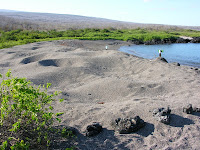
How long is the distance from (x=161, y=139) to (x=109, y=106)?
1.50 m

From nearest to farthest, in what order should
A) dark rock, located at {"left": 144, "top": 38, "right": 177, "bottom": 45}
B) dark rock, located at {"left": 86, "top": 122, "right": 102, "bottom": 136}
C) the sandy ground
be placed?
1. the sandy ground
2. dark rock, located at {"left": 86, "top": 122, "right": 102, "bottom": 136}
3. dark rock, located at {"left": 144, "top": 38, "right": 177, "bottom": 45}

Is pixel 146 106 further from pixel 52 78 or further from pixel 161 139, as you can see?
pixel 52 78

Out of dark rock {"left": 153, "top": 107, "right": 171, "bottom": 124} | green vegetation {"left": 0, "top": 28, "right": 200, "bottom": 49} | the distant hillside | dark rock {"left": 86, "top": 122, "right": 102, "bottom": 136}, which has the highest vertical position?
the distant hillside

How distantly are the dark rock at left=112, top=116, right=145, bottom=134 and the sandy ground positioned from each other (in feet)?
0.23

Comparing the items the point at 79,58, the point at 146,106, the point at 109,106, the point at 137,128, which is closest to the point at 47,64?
the point at 79,58

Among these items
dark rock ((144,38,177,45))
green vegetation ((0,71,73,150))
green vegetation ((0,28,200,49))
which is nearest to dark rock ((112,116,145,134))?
green vegetation ((0,71,73,150))

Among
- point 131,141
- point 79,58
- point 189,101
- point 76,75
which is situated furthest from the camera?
point 79,58

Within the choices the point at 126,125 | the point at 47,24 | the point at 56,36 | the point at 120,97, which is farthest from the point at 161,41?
the point at 47,24

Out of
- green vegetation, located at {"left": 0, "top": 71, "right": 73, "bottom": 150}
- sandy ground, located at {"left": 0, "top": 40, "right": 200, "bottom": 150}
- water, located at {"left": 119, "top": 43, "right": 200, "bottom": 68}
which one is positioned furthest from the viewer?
water, located at {"left": 119, "top": 43, "right": 200, "bottom": 68}

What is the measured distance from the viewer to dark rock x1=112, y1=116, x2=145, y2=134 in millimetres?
3350

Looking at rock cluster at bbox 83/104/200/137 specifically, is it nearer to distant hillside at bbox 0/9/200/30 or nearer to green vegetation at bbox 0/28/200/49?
green vegetation at bbox 0/28/200/49

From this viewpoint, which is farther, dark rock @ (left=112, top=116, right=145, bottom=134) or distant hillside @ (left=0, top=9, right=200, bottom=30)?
distant hillside @ (left=0, top=9, right=200, bottom=30)

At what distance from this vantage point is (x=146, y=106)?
166 inches

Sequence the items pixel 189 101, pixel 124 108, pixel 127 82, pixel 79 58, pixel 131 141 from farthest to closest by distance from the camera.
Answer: pixel 79 58
pixel 127 82
pixel 189 101
pixel 124 108
pixel 131 141
